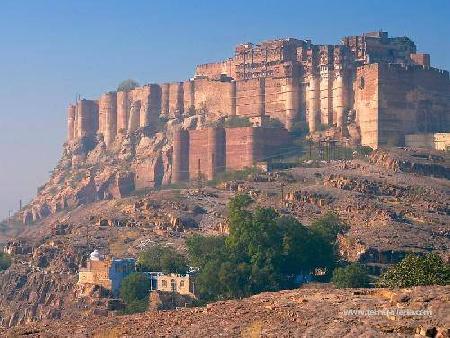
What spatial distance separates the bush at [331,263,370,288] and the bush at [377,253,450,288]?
30.2ft

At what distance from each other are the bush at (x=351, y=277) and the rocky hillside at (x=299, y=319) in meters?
18.9

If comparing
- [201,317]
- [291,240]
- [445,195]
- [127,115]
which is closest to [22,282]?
[291,240]

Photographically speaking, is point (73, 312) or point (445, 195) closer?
point (73, 312)

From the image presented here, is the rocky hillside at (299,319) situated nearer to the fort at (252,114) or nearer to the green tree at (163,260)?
the green tree at (163,260)

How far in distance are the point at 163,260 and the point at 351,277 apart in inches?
420

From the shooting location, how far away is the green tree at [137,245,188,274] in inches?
2110

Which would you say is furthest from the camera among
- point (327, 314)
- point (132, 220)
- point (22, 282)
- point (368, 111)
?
point (368, 111)

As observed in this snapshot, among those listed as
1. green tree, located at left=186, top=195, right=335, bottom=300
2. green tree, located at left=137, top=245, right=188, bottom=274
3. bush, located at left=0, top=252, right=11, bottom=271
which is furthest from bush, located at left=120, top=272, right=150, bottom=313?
bush, located at left=0, top=252, right=11, bottom=271

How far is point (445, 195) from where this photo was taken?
6400 cm

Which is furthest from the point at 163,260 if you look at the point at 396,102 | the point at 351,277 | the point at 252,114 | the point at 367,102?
the point at 252,114

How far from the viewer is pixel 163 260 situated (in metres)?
54.0

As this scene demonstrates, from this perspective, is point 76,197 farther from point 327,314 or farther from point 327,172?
point 327,314

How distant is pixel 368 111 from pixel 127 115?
2510cm

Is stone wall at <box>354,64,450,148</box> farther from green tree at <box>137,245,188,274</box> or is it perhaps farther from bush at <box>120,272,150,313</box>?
bush at <box>120,272,150,313</box>
